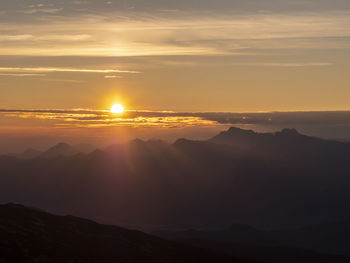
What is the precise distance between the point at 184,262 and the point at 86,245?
3554cm

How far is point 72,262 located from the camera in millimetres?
163500

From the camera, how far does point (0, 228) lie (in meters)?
179

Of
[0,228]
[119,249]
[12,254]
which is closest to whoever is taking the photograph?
[12,254]

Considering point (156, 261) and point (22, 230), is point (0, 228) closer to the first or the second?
point (22, 230)

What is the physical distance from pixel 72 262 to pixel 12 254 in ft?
62.5

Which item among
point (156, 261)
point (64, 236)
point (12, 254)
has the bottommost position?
point (12, 254)

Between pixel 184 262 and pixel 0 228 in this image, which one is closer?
pixel 0 228

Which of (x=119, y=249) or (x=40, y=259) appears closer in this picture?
(x=40, y=259)

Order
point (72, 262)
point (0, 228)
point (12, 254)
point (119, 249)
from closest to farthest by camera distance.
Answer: point (12, 254), point (72, 262), point (0, 228), point (119, 249)

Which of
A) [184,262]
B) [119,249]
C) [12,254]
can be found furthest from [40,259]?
[184,262]

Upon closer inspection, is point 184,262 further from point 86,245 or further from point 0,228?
A: point 0,228

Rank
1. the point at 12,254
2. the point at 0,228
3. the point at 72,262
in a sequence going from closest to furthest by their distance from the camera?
the point at 12,254, the point at 72,262, the point at 0,228

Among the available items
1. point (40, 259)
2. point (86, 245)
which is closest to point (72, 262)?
point (40, 259)

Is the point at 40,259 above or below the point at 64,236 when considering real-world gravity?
below
